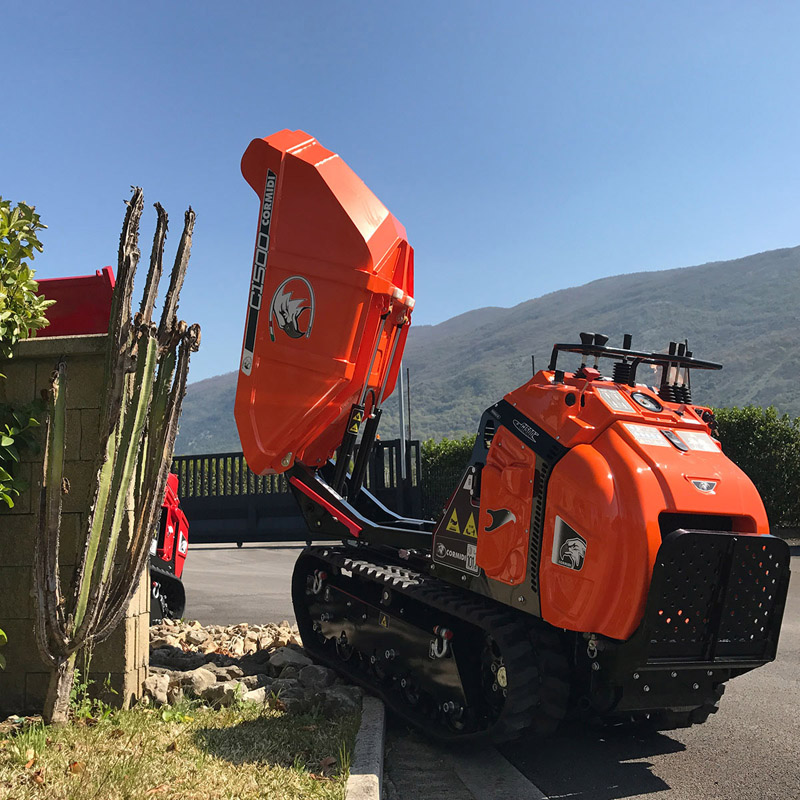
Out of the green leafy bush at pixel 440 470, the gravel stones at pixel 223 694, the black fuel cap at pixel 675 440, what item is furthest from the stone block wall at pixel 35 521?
the green leafy bush at pixel 440 470

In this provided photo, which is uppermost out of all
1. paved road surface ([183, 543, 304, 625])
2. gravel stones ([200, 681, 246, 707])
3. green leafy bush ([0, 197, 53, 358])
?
green leafy bush ([0, 197, 53, 358])

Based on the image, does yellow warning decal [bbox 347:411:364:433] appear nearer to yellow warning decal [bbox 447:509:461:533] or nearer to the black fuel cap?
yellow warning decal [bbox 447:509:461:533]

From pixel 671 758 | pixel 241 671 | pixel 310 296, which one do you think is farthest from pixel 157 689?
pixel 671 758

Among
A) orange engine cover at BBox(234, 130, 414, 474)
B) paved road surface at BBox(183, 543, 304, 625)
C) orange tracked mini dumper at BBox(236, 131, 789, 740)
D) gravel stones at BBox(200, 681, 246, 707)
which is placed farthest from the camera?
paved road surface at BBox(183, 543, 304, 625)

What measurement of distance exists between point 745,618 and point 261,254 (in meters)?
4.14

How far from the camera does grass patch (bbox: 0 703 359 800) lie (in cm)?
359

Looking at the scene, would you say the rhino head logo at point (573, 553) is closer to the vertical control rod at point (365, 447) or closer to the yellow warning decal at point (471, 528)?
the yellow warning decal at point (471, 528)

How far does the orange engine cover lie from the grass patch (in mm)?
2218

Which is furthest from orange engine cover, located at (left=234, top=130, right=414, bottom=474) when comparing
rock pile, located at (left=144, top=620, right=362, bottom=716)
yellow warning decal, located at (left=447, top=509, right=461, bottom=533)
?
rock pile, located at (left=144, top=620, right=362, bottom=716)

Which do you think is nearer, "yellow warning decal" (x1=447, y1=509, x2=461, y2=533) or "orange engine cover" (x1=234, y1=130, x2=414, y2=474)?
"yellow warning decal" (x1=447, y1=509, x2=461, y2=533)

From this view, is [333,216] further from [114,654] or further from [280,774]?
[280,774]

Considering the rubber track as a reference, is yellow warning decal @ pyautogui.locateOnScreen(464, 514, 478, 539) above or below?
above

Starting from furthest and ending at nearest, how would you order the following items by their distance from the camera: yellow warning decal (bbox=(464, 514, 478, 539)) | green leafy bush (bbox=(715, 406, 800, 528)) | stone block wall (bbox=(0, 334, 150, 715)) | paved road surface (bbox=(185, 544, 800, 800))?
green leafy bush (bbox=(715, 406, 800, 528)) < yellow warning decal (bbox=(464, 514, 478, 539)) < stone block wall (bbox=(0, 334, 150, 715)) < paved road surface (bbox=(185, 544, 800, 800))

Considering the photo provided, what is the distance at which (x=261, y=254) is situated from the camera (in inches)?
244
